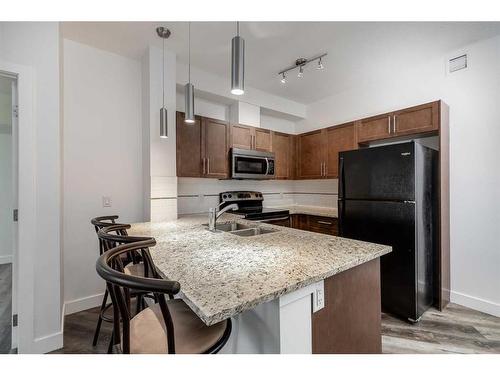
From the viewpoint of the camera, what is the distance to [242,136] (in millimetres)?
3461

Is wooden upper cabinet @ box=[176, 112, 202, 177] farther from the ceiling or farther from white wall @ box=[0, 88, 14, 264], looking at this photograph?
white wall @ box=[0, 88, 14, 264]

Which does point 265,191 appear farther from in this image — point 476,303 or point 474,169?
point 476,303

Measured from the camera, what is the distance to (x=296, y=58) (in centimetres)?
271

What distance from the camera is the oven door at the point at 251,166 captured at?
329cm

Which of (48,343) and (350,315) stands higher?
(350,315)

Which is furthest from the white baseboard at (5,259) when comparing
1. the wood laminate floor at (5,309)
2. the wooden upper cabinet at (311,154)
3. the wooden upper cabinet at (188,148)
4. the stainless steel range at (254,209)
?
the wooden upper cabinet at (311,154)

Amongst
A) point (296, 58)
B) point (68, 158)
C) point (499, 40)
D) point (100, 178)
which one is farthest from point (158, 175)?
point (499, 40)

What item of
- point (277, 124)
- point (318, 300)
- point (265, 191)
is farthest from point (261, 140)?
point (318, 300)

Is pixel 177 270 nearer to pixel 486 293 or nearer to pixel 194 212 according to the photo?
pixel 194 212

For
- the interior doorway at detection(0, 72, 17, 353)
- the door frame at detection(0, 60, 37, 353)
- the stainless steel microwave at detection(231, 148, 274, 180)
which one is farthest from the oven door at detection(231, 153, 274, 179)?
A: the interior doorway at detection(0, 72, 17, 353)

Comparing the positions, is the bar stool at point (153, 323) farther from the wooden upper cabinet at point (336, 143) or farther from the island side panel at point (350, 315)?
the wooden upper cabinet at point (336, 143)

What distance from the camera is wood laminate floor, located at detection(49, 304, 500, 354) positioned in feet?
5.98

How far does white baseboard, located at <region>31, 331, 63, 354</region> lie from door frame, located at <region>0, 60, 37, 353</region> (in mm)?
34

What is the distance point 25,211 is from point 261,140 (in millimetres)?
2867
